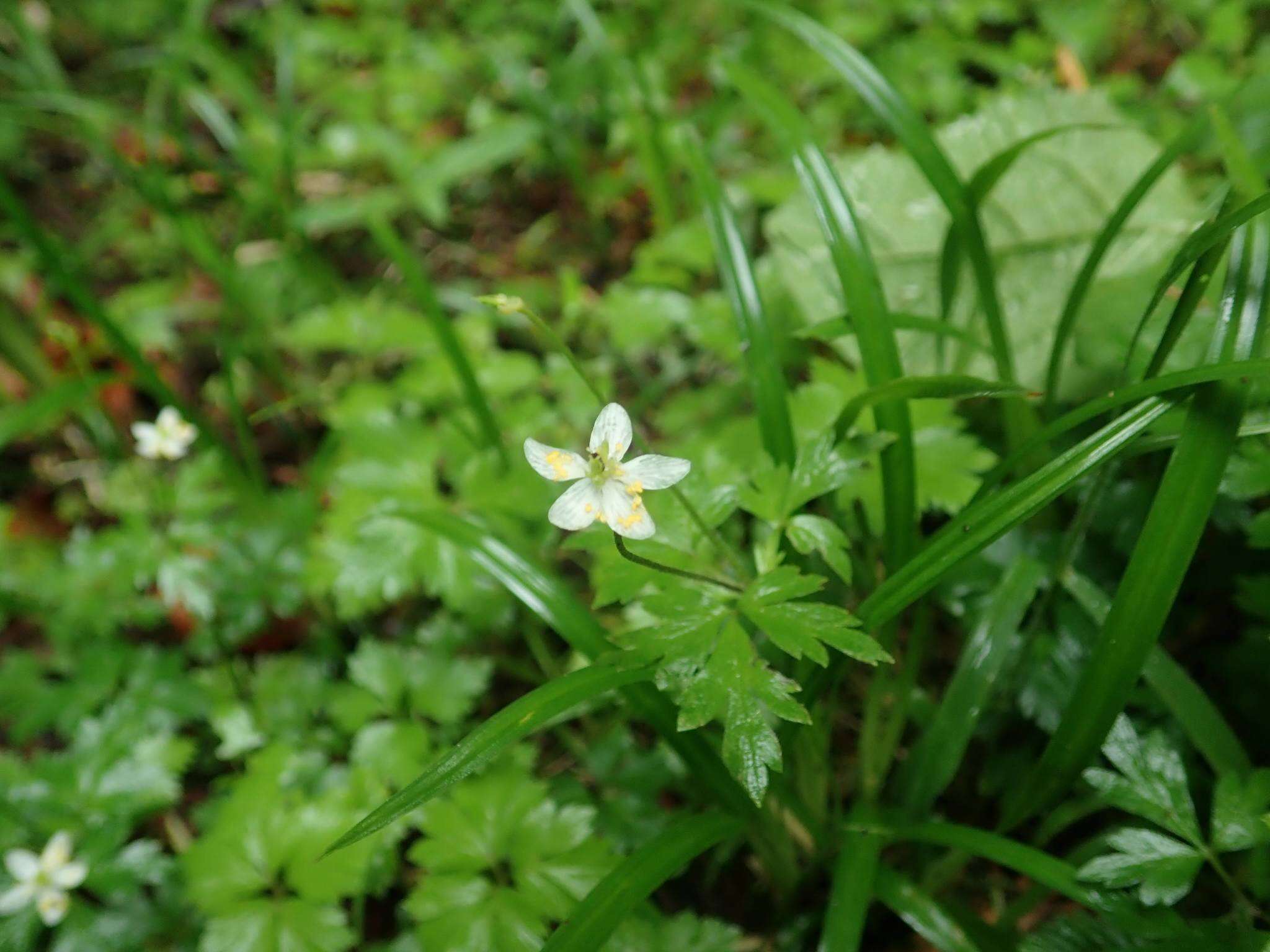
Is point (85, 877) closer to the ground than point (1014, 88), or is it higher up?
closer to the ground

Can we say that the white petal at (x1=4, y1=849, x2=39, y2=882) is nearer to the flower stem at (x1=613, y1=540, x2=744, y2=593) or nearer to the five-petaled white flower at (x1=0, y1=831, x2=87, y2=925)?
the five-petaled white flower at (x1=0, y1=831, x2=87, y2=925)

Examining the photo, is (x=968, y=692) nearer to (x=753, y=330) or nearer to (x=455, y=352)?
(x=753, y=330)

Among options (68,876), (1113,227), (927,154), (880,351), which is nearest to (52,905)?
(68,876)

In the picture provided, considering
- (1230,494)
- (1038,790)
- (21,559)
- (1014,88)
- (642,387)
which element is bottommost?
(21,559)

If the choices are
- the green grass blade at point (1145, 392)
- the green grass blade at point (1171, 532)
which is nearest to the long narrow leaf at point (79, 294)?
the green grass blade at point (1145, 392)

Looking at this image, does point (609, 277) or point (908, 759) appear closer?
point (908, 759)

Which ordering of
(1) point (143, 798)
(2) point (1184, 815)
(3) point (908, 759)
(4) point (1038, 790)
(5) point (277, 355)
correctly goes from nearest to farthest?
(2) point (1184, 815) < (4) point (1038, 790) < (3) point (908, 759) < (1) point (143, 798) < (5) point (277, 355)

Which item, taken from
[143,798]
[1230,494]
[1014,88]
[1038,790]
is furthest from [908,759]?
[1014,88]

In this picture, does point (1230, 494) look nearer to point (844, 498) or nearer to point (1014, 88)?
point (844, 498)
